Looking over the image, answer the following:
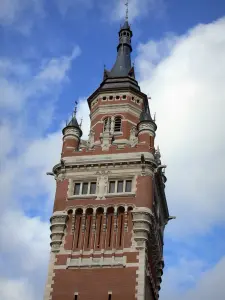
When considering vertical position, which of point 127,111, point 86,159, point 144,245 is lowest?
point 144,245

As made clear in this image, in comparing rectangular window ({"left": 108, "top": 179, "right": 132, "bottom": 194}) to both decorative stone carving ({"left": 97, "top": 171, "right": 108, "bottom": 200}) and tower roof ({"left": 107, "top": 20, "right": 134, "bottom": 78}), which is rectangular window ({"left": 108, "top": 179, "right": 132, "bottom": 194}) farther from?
tower roof ({"left": 107, "top": 20, "right": 134, "bottom": 78})

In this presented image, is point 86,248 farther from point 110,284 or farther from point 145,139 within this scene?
point 145,139

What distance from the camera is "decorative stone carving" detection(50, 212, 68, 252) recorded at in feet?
166

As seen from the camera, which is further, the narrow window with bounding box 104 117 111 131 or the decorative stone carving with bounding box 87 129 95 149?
the narrow window with bounding box 104 117 111 131

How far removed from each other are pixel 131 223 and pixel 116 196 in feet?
8.82

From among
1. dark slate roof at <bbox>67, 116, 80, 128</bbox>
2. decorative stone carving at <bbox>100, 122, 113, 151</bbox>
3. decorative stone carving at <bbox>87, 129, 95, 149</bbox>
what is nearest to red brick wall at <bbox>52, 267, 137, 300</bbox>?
decorative stone carving at <bbox>100, 122, 113, 151</bbox>

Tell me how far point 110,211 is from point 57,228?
4394 mm

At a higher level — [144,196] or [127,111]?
[127,111]

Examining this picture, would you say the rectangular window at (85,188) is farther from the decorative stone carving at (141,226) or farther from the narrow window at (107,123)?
the narrow window at (107,123)

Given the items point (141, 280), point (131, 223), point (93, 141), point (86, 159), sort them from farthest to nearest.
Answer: point (93, 141)
point (86, 159)
point (131, 223)
point (141, 280)

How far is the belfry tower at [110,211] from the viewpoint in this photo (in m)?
48.3

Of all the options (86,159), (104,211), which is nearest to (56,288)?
(104,211)

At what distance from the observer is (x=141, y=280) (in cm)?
4747

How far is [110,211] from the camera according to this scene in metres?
51.6
